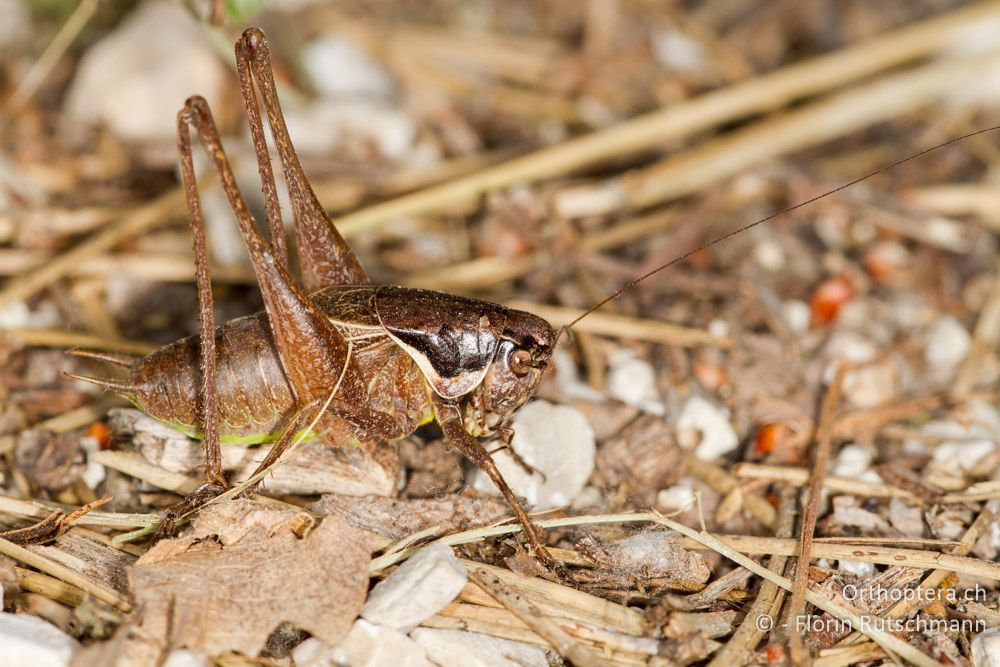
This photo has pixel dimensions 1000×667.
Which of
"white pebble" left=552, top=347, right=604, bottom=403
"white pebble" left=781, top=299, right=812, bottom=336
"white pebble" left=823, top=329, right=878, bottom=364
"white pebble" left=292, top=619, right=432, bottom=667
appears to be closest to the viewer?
"white pebble" left=292, top=619, right=432, bottom=667

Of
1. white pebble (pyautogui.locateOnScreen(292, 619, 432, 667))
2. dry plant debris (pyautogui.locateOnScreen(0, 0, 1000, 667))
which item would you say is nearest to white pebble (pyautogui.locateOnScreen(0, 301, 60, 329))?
dry plant debris (pyautogui.locateOnScreen(0, 0, 1000, 667))

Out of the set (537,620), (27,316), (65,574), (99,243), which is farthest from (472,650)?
(99,243)

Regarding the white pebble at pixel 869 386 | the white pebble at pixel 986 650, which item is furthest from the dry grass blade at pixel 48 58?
the white pebble at pixel 986 650

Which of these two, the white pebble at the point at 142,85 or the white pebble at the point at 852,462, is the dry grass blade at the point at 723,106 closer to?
the white pebble at the point at 142,85

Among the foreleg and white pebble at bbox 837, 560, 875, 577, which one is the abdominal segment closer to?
the foreleg

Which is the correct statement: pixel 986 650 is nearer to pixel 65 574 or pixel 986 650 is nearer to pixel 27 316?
pixel 65 574

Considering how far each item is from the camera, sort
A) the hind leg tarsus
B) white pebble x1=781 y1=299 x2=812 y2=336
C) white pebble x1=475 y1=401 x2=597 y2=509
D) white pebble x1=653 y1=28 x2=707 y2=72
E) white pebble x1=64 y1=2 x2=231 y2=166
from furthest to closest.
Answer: white pebble x1=653 y1=28 x2=707 y2=72
white pebble x1=64 y1=2 x2=231 y2=166
white pebble x1=781 y1=299 x2=812 y2=336
white pebble x1=475 y1=401 x2=597 y2=509
the hind leg tarsus

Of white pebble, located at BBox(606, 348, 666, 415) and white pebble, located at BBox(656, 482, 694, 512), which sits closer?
white pebble, located at BBox(656, 482, 694, 512)
